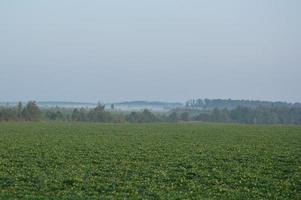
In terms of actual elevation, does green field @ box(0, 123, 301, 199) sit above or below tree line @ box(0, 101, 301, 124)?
below

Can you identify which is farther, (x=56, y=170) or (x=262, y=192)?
(x=56, y=170)

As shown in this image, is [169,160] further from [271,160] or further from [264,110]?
[264,110]

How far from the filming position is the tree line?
102062 mm

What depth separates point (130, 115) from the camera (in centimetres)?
12369

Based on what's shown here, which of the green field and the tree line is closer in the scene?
the green field

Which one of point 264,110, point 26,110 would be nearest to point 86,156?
point 26,110

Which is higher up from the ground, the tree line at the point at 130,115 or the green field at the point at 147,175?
the tree line at the point at 130,115

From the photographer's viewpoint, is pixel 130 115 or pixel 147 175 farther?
pixel 130 115

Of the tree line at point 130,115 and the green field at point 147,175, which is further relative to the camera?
the tree line at point 130,115

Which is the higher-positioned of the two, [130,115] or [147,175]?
[130,115]

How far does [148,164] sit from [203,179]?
16.5 feet

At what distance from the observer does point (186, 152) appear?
31.2m

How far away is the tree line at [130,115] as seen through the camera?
10206 centimetres

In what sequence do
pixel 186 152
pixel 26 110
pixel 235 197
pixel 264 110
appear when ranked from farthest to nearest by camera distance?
pixel 264 110
pixel 26 110
pixel 186 152
pixel 235 197
